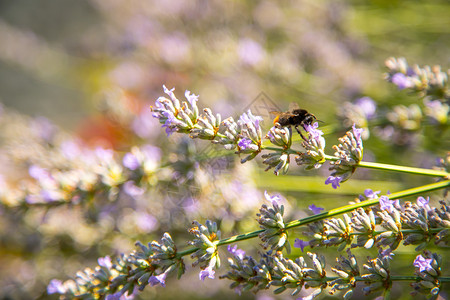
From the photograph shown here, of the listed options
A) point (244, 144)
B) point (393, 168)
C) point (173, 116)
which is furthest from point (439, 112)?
point (173, 116)

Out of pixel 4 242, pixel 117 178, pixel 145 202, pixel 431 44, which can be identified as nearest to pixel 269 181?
pixel 145 202

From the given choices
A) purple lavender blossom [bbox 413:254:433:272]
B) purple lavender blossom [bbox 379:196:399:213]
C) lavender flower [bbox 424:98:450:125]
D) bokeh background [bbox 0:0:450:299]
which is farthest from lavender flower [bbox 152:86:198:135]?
lavender flower [bbox 424:98:450:125]

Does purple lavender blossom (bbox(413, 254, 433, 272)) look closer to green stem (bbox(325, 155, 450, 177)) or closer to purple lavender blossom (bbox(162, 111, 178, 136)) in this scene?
green stem (bbox(325, 155, 450, 177))

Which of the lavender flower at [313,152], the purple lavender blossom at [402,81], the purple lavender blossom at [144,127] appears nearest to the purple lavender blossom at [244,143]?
→ the lavender flower at [313,152]

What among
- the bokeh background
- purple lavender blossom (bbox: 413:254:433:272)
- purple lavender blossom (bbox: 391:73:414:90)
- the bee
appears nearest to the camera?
purple lavender blossom (bbox: 413:254:433:272)

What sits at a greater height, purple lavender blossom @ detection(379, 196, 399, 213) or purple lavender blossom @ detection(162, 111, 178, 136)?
purple lavender blossom @ detection(162, 111, 178, 136)

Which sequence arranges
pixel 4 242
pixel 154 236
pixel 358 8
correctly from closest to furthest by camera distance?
pixel 154 236 → pixel 4 242 → pixel 358 8

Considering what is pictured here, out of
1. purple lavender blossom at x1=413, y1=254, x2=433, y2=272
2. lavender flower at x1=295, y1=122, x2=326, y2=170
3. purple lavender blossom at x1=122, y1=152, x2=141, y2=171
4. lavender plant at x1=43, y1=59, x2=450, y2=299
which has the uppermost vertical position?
purple lavender blossom at x1=122, y1=152, x2=141, y2=171

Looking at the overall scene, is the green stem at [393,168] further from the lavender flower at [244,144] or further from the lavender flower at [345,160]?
the lavender flower at [244,144]

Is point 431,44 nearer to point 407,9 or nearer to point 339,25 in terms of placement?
point 407,9
